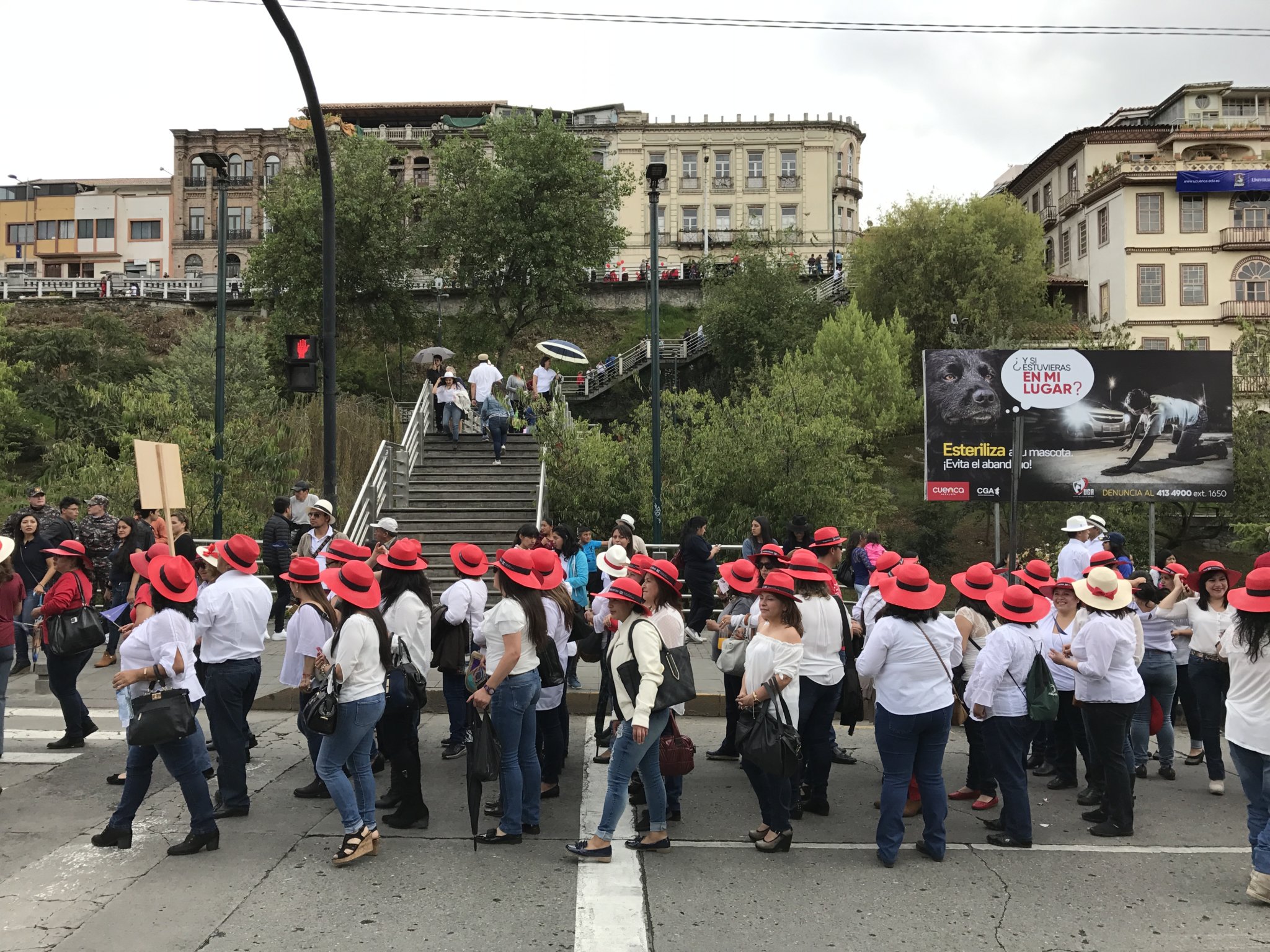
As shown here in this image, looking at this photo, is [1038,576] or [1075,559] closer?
[1038,576]

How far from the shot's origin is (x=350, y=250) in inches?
1507

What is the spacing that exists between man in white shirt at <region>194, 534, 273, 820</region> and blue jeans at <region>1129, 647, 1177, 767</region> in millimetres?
6750

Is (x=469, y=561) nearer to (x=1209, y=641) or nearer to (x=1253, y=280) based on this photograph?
(x=1209, y=641)

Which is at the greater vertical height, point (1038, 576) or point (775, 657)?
point (1038, 576)

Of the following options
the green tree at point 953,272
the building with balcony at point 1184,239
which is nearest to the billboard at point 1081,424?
the green tree at point 953,272

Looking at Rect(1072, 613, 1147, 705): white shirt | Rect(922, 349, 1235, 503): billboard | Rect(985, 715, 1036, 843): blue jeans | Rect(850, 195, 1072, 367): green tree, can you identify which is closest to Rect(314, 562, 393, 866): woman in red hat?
Rect(985, 715, 1036, 843): blue jeans

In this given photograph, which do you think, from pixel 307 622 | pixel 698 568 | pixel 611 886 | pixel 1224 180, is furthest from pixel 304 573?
pixel 1224 180

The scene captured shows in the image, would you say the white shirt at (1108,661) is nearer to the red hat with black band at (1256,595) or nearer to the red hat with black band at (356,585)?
the red hat with black band at (1256,595)

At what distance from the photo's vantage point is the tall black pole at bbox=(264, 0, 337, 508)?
1099cm

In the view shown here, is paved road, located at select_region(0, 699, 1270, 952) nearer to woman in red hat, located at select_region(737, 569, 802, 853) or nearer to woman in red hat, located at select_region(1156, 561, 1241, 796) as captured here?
woman in red hat, located at select_region(1156, 561, 1241, 796)

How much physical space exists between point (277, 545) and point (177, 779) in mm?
7747

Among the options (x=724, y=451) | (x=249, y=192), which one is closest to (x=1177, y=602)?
(x=724, y=451)

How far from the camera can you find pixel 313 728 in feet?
19.8

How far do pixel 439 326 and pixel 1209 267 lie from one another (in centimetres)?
3470
